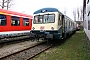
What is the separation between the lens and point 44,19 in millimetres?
12750

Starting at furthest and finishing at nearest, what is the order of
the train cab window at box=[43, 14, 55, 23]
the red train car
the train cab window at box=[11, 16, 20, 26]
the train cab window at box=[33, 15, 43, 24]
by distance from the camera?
1. the train cab window at box=[11, 16, 20, 26]
2. the red train car
3. the train cab window at box=[33, 15, 43, 24]
4. the train cab window at box=[43, 14, 55, 23]

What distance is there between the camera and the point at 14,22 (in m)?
15.4

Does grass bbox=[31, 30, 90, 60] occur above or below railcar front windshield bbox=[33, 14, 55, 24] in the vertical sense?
below

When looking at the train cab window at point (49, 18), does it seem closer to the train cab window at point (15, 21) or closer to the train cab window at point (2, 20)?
the train cab window at point (2, 20)

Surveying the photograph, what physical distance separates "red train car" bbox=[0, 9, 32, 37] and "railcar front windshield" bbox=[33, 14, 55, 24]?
8.49 feet

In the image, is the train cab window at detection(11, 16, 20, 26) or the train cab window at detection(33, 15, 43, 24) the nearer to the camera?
the train cab window at detection(33, 15, 43, 24)

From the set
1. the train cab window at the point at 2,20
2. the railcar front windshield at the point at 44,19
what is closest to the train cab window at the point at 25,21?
the train cab window at the point at 2,20

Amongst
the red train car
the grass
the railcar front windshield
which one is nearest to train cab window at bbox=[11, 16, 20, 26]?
the red train car

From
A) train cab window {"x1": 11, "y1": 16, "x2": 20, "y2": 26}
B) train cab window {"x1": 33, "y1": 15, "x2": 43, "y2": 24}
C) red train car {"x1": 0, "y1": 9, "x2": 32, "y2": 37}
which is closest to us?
train cab window {"x1": 33, "y1": 15, "x2": 43, "y2": 24}

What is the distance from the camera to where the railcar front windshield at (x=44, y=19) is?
40.9 ft

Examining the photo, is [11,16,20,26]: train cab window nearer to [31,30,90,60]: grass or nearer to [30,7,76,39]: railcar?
[30,7,76,39]: railcar

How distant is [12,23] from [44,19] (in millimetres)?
3716

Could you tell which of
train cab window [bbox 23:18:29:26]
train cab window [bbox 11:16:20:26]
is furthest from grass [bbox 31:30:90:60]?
train cab window [bbox 23:18:29:26]

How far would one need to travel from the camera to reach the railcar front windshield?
1247cm
